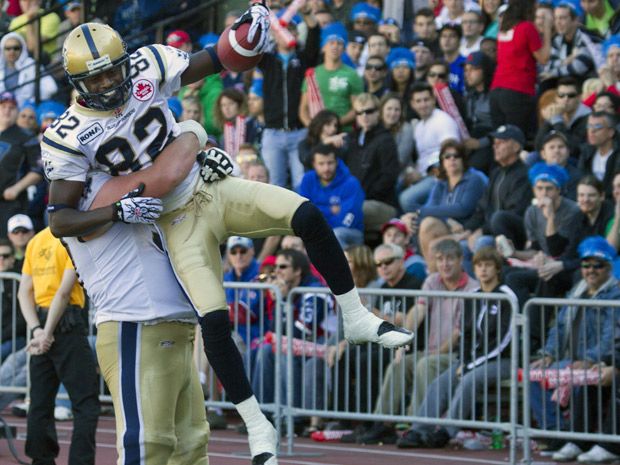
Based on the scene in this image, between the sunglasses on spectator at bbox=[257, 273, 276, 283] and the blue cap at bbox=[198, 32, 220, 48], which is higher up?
the blue cap at bbox=[198, 32, 220, 48]

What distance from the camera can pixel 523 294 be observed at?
10.9m

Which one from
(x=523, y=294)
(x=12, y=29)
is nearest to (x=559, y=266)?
(x=523, y=294)

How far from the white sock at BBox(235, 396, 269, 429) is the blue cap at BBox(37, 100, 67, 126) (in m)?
9.80

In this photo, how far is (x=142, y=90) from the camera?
257 inches

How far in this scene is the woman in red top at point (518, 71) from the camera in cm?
1338

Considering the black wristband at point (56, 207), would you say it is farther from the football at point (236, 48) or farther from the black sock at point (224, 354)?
the football at point (236, 48)

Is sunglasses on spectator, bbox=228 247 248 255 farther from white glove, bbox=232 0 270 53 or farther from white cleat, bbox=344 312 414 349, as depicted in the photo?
white cleat, bbox=344 312 414 349

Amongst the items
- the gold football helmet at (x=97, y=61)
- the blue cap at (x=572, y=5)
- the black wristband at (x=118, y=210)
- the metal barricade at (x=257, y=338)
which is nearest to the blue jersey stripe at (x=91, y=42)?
the gold football helmet at (x=97, y=61)

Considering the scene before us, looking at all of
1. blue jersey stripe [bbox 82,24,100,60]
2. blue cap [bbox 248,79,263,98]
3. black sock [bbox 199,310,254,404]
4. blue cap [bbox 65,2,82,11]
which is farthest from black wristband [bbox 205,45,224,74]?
blue cap [bbox 65,2,82,11]

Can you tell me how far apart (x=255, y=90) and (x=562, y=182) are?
451 centimetres

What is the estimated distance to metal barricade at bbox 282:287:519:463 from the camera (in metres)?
10.1

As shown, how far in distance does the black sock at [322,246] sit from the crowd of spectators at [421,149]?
11.4 ft

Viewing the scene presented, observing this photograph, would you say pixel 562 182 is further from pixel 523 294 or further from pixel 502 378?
pixel 502 378

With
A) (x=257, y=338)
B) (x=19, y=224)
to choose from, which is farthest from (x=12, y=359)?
Result: (x=257, y=338)
